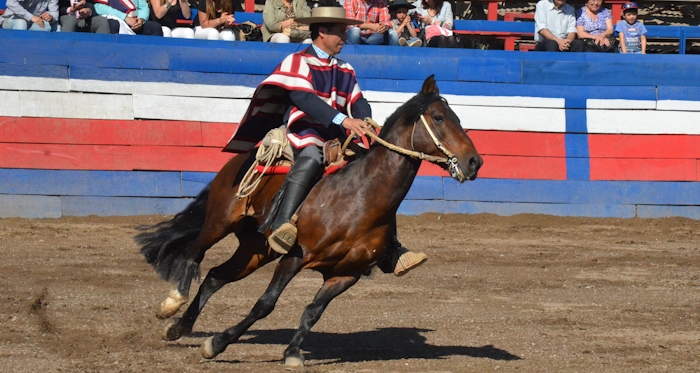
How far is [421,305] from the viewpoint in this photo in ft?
24.2

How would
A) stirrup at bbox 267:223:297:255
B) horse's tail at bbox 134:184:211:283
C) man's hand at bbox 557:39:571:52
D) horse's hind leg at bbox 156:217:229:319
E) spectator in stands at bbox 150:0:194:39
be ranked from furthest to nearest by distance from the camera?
man's hand at bbox 557:39:571:52 → spectator in stands at bbox 150:0:194:39 → horse's tail at bbox 134:184:211:283 → horse's hind leg at bbox 156:217:229:319 → stirrup at bbox 267:223:297:255

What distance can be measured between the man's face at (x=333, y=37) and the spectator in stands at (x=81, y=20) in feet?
19.0

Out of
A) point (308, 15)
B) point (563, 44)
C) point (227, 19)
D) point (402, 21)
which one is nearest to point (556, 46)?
point (563, 44)

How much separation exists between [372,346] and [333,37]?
2.08 meters

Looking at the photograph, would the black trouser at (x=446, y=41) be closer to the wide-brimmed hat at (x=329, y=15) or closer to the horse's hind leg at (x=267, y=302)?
the wide-brimmed hat at (x=329, y=15)

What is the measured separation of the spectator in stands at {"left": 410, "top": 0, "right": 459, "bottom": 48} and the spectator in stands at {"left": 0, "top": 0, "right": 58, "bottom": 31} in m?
4.56

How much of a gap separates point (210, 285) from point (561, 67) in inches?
243

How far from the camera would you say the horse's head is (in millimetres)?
4961

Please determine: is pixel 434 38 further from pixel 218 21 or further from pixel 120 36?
pixel 120 36

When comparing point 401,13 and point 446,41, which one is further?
point 401,13

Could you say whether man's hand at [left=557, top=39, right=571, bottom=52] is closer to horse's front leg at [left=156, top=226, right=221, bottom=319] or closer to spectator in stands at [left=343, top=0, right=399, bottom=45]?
spectator in stands at [left=343, top=0, right=399, bottom=45]

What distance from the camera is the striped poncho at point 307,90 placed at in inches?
218

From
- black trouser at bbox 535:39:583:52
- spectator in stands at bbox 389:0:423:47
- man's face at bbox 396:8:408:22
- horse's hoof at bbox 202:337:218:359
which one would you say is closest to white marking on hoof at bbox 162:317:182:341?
horse's hoof at bbox 202:337:218:359

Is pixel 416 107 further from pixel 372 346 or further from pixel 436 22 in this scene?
pixel 436 22
